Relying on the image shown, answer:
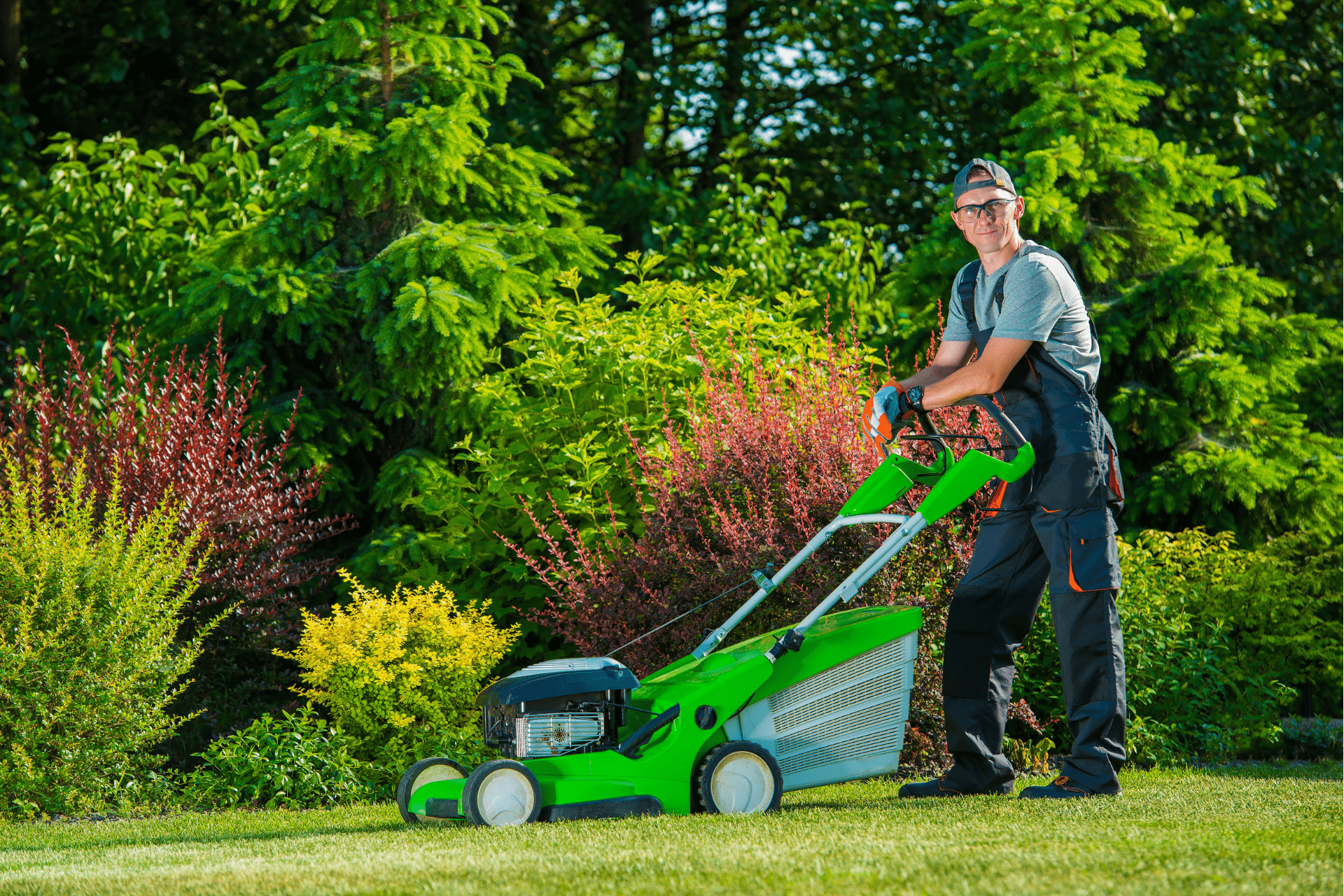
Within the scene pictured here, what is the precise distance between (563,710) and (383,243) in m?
4.71

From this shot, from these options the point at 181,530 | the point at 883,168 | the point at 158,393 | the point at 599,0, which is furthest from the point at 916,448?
the point at 599,0

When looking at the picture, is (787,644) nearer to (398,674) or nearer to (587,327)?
(398,674)

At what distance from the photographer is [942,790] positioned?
14.0 ft

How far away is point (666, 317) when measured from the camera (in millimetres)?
7469

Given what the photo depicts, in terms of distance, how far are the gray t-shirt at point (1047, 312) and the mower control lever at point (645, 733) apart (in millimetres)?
1616

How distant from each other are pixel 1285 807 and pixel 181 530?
503 centimetres

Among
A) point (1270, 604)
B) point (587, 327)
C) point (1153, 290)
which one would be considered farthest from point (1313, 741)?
point (587, 327)

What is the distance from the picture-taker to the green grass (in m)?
2.80

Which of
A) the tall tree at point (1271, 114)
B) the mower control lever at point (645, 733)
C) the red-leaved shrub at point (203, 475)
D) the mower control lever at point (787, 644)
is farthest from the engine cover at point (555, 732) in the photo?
the tall tree at point (1271, 114)

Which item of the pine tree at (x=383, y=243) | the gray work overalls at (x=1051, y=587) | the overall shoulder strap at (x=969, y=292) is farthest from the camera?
the pine tree at (x=383, y=243)

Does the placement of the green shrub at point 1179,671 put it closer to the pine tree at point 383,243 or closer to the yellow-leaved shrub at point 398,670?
the yellow-leaved shrub at point 398,670

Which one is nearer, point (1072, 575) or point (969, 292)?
point (1072, 575)

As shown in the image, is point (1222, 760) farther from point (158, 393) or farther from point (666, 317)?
point (158, 393)

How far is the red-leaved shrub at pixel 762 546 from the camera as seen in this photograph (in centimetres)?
523
